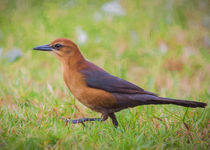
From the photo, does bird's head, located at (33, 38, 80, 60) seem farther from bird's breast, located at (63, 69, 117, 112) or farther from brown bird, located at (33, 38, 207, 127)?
bird's breast, located at (63, 69, 117, 112)

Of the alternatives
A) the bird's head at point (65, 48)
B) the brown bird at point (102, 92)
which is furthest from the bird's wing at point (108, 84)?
the bird's head at point (65, 48)

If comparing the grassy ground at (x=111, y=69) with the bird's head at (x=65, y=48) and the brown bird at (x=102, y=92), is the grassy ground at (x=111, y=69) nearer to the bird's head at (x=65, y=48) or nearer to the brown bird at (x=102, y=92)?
the brown bird at (x=102, y=92)

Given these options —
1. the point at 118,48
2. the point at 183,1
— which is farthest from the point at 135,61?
the point at 183,1

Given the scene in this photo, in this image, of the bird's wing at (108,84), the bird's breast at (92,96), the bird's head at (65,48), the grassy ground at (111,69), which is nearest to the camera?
the grassy ground at (111,69)

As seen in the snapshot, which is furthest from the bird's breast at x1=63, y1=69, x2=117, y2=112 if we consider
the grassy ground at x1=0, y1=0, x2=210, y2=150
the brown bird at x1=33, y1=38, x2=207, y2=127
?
the grassy ground at x1=0, y1=0, x2=210, y2=150

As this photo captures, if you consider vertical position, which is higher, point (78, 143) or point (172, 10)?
point (172, 10)

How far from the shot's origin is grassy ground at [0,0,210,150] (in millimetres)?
3508

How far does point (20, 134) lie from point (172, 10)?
243 inches

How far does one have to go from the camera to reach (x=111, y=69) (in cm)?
601

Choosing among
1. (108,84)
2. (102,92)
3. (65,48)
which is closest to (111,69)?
(65,48)

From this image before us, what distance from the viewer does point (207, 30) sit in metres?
8.23

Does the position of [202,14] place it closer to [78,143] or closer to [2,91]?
[2,91]

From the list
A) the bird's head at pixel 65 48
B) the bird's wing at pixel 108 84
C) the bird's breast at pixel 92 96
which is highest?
the bird's head at pixel 65 48

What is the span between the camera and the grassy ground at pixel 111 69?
3508mm
